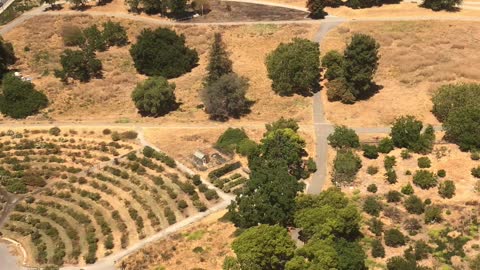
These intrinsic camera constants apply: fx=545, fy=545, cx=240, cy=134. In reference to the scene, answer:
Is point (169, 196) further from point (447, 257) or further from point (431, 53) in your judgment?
point (431, 53)

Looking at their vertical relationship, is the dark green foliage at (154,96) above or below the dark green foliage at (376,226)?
above

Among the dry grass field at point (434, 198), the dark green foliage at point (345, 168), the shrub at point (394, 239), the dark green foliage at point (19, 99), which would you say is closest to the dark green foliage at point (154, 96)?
the dark green foliage at point (19, 99)

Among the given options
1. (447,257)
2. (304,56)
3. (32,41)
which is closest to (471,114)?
(447,257)

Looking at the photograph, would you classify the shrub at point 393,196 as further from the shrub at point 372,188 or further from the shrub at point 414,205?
the shrub at point 372,188

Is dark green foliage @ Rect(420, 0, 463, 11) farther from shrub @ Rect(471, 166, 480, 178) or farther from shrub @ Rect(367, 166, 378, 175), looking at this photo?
shrub @ Rect(367, 166, 378, 175)

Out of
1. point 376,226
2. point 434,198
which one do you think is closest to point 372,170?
point 434,198
